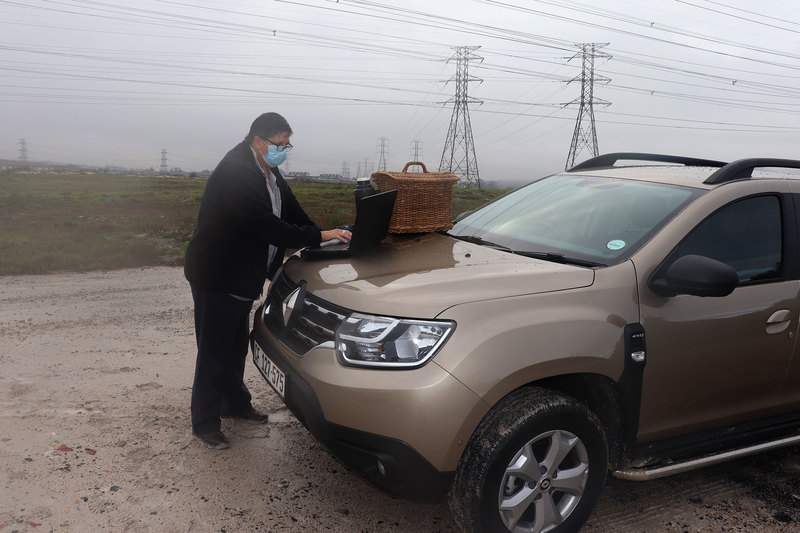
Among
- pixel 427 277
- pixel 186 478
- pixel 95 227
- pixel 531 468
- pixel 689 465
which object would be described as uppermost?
pixel 427 277

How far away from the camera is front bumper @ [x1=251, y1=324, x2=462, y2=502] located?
2275 mm

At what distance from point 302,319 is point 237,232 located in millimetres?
859

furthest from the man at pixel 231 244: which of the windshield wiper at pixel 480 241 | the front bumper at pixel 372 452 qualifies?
the front bumper at pixel 372 452

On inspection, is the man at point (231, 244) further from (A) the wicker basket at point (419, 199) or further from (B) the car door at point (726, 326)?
(B) the car door at point (726, 326)

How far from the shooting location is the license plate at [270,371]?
110 inches

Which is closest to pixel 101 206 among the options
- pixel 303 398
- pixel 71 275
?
pixel 71 275

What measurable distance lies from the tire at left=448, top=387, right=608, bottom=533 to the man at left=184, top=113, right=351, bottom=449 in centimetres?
154

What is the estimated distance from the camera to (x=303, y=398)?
8.39ft

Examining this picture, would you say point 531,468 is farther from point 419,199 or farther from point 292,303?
point 419,199

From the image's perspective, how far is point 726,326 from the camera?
289 cm

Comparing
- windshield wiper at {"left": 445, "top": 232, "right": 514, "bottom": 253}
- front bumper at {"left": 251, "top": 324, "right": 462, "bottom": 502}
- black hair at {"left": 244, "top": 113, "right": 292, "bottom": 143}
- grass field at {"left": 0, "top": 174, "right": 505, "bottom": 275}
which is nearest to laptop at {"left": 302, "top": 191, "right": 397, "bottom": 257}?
windshield wiper at {"left": 445, "top": 232, "right": 514, "bottom": 253}

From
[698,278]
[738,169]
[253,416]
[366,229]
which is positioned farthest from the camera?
[253,416]

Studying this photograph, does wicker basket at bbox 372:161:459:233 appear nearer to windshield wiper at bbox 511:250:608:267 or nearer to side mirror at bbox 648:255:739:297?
windshield wiper at bbox 511:250:608:267

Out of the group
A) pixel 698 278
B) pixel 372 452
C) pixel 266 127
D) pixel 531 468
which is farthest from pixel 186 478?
pixel 698 278
